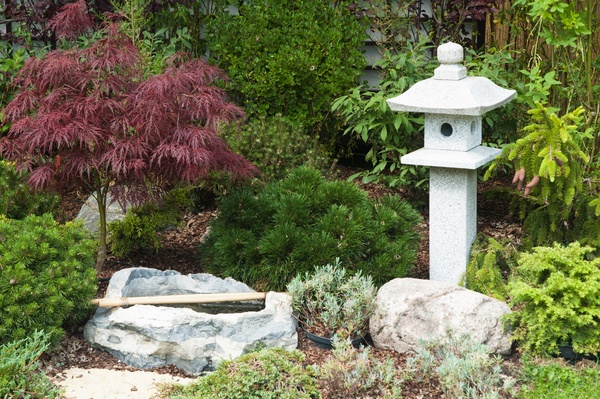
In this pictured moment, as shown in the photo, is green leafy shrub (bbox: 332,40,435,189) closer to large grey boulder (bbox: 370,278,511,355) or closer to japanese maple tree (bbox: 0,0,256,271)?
japanese maple tree (bbox: 0,0,256,271)

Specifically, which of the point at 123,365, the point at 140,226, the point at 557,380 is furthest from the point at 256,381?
the point at 140,226

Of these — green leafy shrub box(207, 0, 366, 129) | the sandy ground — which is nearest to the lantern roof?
the sandy ground

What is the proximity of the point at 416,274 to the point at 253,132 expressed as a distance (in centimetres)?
182

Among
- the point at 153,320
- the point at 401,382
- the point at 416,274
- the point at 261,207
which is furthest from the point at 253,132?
the point at 401,382

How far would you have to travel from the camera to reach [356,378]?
426cm

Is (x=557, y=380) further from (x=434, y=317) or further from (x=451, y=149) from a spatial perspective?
(x=451, y=149)

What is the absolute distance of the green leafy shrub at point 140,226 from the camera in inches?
243

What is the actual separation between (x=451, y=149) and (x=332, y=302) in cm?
131

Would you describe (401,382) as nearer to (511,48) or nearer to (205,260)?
(205,260)

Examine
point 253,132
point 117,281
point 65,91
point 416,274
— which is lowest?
point 416,274

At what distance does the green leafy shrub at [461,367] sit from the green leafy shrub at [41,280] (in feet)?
6.34

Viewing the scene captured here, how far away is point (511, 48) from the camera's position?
7629 mm

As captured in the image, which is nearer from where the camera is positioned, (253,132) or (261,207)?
(261,207)

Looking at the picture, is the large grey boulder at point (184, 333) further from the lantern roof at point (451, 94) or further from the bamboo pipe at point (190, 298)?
the lantern roof at point (451, 94)
